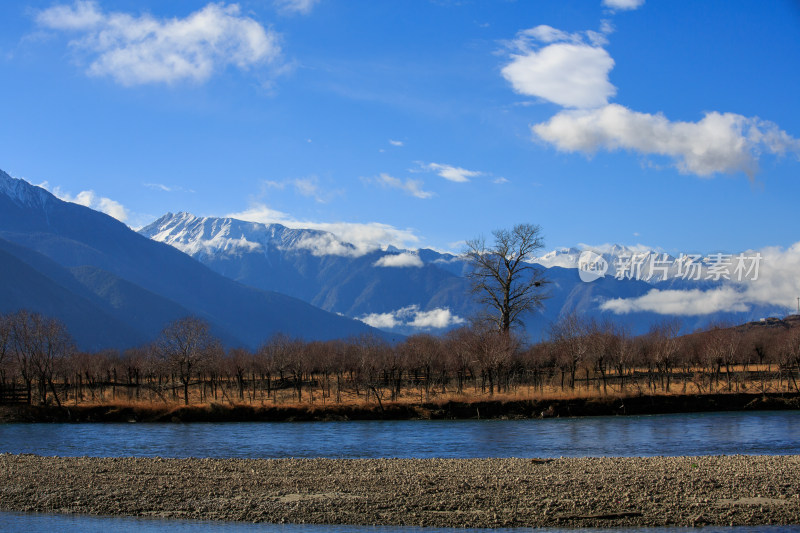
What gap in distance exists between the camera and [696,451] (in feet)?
116

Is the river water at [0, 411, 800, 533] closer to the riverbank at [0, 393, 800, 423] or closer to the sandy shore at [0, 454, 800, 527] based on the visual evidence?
the riverbank at [0, 393, 800, 423]

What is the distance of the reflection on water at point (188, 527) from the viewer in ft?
66.3

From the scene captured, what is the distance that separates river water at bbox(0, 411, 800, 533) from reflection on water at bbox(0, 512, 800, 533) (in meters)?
2.43

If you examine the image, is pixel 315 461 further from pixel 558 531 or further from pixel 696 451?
pixel 696 451

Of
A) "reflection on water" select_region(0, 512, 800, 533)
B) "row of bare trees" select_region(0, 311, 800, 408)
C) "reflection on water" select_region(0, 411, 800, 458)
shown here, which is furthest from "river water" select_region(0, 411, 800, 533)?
"row of bare trees" select_region(0, 311, 800, 408)

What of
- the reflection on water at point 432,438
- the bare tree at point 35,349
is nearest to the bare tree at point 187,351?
the reflection on water at point 432,438

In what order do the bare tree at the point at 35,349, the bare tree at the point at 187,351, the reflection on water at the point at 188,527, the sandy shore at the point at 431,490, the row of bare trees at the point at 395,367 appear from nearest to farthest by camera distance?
the reflection on water at the point at 188,527 < the sandy shore at the point at 431,490 < the bare tree at the point at 187,351 < the bare tree at the point at 35,349 < the row of bare trees at the point at 395,367

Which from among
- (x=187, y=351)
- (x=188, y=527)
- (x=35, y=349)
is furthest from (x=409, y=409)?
(x=35, y=349)

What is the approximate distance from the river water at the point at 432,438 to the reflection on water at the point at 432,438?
2.2 inches

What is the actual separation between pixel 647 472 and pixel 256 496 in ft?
48.2

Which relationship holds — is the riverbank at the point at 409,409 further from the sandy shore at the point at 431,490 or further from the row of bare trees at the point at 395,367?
the sandy shore at the point at 431,490

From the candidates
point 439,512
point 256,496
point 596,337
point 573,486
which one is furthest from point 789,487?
point 596,337

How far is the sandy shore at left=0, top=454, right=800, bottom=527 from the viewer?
21812mm

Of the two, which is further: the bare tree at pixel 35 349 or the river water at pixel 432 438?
Answer: the bare tree at pixel 35 349
